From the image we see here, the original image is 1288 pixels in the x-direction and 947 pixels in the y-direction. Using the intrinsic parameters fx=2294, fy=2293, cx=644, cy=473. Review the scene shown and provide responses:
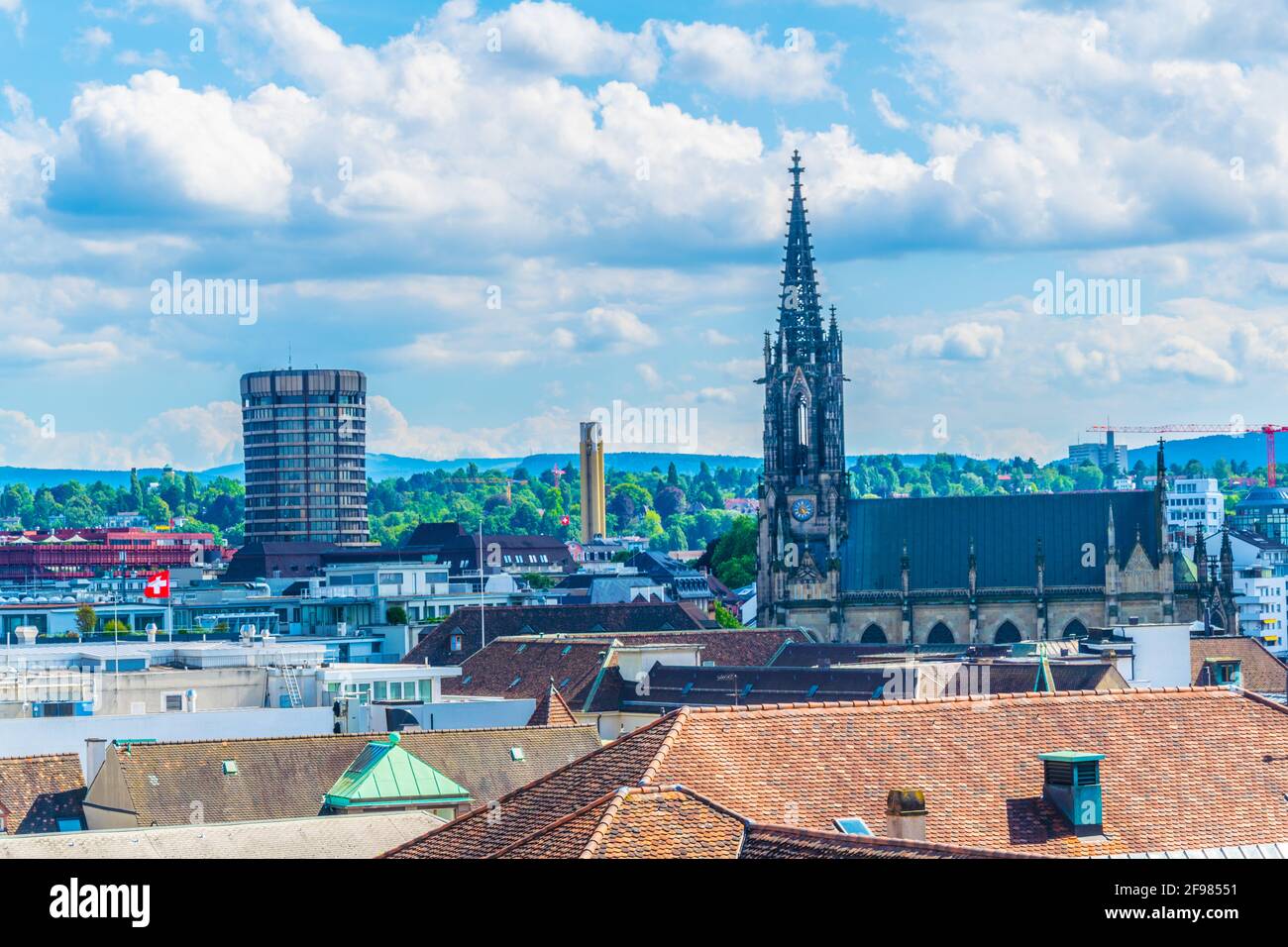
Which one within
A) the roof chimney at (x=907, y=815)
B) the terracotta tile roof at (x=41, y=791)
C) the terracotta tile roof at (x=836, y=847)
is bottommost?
the terracotta tile roof at (x=41, y=791)

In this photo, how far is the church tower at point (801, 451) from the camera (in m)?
140

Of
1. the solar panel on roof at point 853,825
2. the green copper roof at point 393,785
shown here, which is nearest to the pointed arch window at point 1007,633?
the green copper roof at point 393,785

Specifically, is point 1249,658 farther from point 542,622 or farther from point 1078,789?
point 1078,789

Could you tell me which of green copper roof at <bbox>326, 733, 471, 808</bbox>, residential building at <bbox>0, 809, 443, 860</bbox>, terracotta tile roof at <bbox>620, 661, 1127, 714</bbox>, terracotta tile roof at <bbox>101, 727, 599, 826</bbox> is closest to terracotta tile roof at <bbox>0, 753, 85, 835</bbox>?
terracotta tile roof at <bbox>101, 727, 599, 826</bbox>

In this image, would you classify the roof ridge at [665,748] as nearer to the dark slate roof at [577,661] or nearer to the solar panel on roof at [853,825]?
the solar panel on roof at [853,825]

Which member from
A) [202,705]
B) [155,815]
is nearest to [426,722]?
[202,705]

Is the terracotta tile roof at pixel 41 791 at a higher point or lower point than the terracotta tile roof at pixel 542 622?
lower

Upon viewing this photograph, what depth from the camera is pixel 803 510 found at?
141250mm

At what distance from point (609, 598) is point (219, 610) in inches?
1277

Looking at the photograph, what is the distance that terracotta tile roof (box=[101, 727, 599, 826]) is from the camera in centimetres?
5628

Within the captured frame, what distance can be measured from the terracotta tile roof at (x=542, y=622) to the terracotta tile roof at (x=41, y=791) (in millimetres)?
68207

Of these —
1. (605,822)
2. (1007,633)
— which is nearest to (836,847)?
(605,822)
